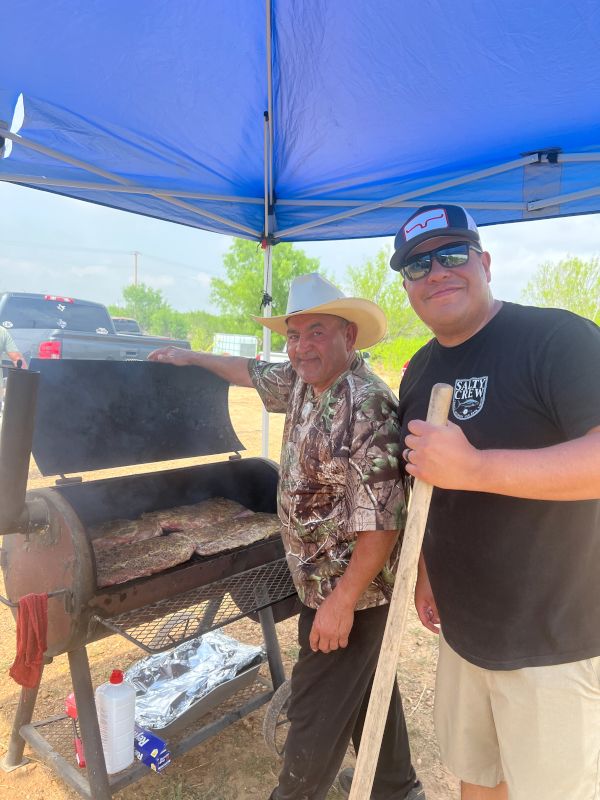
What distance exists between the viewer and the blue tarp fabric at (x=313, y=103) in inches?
87.7

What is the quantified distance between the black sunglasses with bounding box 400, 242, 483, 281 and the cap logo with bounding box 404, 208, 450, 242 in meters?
0.07

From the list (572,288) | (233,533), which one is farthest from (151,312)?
(233,533)

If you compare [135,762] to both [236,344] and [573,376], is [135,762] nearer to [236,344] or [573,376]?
[573,376]

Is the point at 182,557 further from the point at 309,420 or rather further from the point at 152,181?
the point at 152,181

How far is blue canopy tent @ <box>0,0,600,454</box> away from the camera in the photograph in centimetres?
223

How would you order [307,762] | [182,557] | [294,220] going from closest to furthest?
[307,762] → [182,557] → [294,220]


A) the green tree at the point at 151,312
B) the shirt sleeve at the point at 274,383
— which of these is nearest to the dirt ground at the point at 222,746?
the shirt sleeve at the point at 274,383

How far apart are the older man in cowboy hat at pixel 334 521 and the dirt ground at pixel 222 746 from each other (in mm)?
795

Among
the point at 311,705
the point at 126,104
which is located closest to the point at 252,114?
the point at 126,104

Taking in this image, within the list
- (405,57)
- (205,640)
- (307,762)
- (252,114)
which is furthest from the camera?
(205,640)

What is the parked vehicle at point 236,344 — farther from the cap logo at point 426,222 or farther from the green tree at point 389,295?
the cap logo at point 426,222

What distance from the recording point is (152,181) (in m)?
3.68

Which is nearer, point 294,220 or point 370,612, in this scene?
point 370,612

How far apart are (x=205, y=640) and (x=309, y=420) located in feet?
7.39
